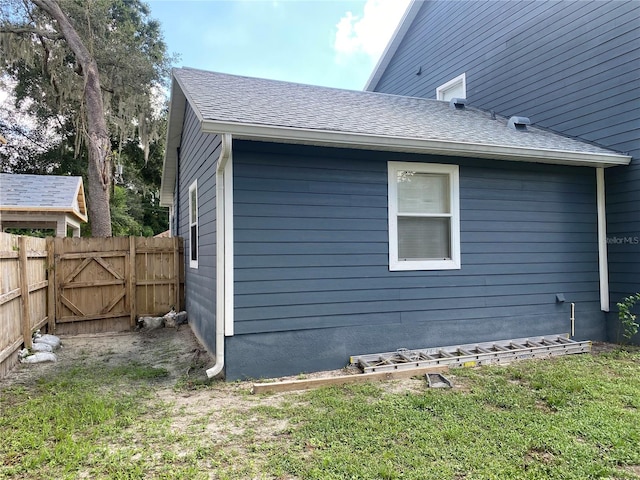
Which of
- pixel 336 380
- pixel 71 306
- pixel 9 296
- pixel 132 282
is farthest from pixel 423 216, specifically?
pixel 71 306

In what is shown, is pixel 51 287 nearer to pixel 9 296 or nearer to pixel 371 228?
pixel 9 296

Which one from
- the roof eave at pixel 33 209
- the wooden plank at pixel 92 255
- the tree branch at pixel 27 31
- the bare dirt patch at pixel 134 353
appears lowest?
the bare dirt patch at pixel 134 353

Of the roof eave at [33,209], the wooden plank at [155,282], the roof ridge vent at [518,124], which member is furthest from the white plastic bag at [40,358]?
the roof ridge vent at [518,124]

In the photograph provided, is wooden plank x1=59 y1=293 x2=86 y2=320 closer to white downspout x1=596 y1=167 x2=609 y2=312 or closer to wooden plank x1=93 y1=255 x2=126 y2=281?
wooden plank x1=93 y1=255 x2=126 y2=281

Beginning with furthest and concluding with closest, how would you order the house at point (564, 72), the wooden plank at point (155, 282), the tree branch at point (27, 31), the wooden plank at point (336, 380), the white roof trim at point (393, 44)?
the tree branch at point (27, 31)
the white roof trim at point (393, 44)
the wooden plank at point (155, 282)
the house at point (564, 72)
the wooden plank at point (336, 380)

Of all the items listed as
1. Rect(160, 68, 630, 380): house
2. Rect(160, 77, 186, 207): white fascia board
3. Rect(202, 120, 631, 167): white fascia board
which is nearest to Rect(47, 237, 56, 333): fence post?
Rect(160, 68, 630, 380): house

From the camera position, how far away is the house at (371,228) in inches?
167

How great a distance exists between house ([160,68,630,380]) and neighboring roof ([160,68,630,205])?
0.10 feet

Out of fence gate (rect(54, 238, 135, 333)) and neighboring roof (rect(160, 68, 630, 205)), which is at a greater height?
neighboring roof (rect(160, 68, 630, 205))

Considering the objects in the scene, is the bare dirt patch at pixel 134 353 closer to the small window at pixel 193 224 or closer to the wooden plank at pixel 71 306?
the wooden plank at pixel 71 306

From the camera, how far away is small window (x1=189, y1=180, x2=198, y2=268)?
6352 mm

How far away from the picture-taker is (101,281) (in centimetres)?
725

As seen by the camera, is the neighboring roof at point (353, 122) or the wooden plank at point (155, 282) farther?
the wooden plank at point (155, 282)

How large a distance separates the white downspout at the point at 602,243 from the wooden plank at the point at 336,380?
10.3 feet
